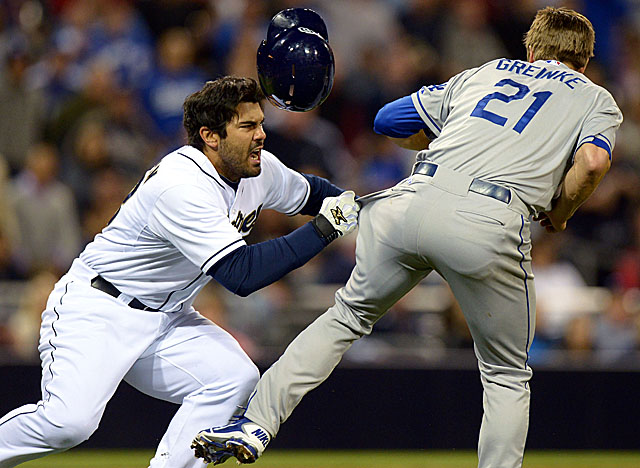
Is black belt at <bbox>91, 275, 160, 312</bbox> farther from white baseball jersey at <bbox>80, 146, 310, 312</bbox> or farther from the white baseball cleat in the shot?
the white baseball cleat

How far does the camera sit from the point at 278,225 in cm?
848

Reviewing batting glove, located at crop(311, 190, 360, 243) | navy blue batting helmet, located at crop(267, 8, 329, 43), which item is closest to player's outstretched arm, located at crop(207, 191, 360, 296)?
batting glove, located at crop(311, 190, 360, 243)

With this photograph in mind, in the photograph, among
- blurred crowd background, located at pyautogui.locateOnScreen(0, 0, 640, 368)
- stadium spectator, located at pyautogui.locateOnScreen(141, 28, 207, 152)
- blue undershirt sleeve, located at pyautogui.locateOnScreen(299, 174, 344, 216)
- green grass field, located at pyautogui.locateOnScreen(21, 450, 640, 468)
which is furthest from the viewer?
stadium spectator, located at pyautogui.locateOnScreen(141, 28, 207, 152)

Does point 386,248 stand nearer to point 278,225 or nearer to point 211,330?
point 211,330

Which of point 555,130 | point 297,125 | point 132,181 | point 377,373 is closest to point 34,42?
point 132,181

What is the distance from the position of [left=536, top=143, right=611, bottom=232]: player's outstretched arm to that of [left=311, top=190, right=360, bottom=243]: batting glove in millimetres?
874

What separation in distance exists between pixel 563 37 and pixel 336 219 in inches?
49.5

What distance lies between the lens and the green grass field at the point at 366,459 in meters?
6.65

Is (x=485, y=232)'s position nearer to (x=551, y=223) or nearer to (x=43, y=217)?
(x=551, y=223)

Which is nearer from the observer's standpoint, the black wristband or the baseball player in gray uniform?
the baseball player in gray uniform

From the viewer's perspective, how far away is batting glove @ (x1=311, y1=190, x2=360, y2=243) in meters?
4.20

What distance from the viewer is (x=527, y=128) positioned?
3975 millimetres

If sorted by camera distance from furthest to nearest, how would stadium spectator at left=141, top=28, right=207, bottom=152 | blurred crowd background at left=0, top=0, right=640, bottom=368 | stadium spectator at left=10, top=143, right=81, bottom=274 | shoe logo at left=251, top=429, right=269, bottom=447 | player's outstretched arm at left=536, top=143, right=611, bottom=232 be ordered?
1. stadium spectator at left=141, top=28, right=207, bottom=152
2. stadium spectator at left=10, top=143, right=81, bottom=274
3. blurred crowd background at left=0, top=0, right=640, bottom=368
4. shoe logo at left=251, top=429, right=269, bottom=447
5. player's outstretched arm at left=536, top=143, right=611, bottom=232

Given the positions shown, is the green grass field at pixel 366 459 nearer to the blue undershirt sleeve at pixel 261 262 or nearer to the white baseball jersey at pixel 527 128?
the blue undershirt sleeve at pixel 261 262
